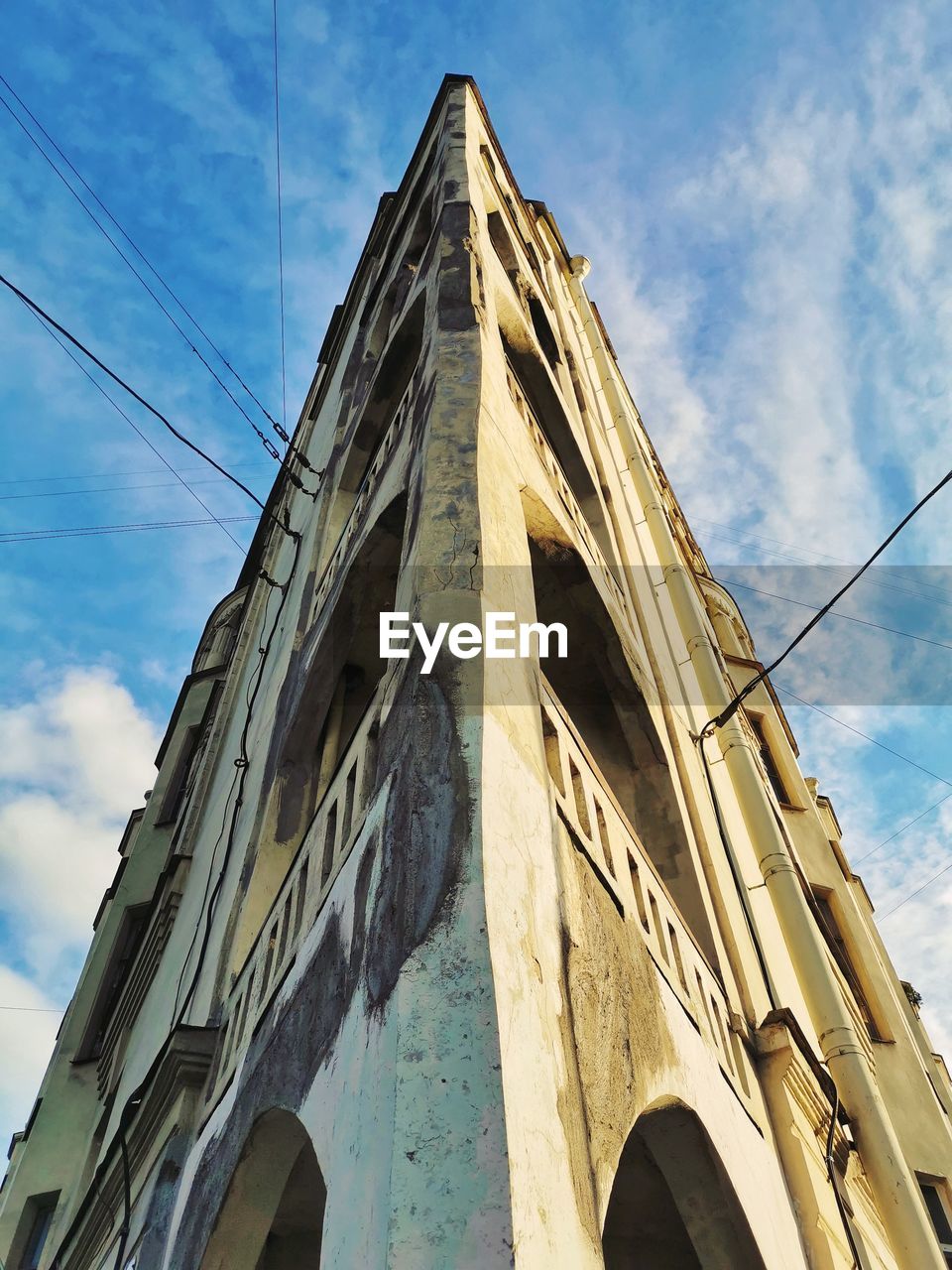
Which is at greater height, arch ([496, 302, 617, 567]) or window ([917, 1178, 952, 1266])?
arch ([496, 302, 617, 567])

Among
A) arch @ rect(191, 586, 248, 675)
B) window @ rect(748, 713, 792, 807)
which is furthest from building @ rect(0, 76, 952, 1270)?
arch @ rect(191, 586, 248, 675)

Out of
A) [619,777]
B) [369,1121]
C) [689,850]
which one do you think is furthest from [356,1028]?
[619,777]

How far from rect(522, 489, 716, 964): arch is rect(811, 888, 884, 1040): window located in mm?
4096

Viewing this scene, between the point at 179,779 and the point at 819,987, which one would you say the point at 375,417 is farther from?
the point at 819,987

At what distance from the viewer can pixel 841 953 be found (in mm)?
12016

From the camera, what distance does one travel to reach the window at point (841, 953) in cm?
1121

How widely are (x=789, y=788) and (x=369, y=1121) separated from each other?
40.6 feet

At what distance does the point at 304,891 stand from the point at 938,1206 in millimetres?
8130

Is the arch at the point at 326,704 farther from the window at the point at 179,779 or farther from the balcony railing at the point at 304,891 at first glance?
the window at the point at 179,779

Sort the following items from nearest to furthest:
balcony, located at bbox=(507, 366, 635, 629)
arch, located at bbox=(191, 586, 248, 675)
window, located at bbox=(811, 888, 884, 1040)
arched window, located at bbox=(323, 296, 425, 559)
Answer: balcony, located at bbox=(507, 366, 635, 629) → window, located at bbox=(811, 888, 884, 1040) → arched window, located at bbox=(323, 296, 425, 559) → arch, located at bbox=(191, 586, 248, 675)

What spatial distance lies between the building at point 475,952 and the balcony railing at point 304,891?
1.4 inches

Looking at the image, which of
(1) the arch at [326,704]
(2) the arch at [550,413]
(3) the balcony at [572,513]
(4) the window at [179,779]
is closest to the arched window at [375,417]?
(2) the arch at [550,413]

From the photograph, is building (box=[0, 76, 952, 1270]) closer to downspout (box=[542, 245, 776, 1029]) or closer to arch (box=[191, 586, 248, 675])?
downspout (box=[542, 245, 776, 1029])

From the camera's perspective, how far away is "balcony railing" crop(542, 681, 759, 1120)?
498cm
